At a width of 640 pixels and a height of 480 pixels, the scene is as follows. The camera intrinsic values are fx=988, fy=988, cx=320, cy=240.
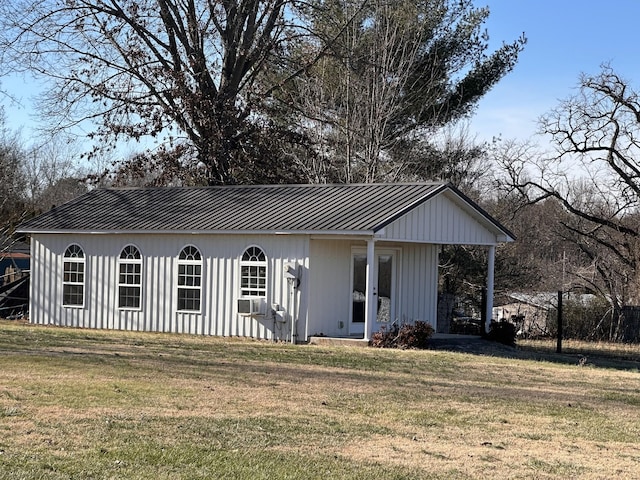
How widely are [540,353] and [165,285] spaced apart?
922 centimetres

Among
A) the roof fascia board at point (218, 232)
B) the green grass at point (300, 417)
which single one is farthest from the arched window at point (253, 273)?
the green grass at point (300, 417)

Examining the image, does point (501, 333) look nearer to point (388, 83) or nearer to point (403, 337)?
point (403, 337)

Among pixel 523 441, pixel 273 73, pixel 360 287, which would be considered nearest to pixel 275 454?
pixel 523 441

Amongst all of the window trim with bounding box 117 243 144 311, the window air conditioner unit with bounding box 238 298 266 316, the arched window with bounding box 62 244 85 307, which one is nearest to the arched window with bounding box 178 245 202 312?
the window trim with bounding box 117 243 144 311

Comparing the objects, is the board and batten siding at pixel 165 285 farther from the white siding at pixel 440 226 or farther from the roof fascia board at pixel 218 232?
the white siding at pixel 440 226

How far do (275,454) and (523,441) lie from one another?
291cm

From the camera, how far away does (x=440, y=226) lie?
23.6 m

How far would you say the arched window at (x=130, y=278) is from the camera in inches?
974

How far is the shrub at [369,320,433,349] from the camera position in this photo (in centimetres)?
2144

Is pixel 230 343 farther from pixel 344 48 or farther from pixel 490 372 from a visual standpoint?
pixel 344 48

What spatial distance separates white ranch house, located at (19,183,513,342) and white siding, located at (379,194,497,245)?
0.04m

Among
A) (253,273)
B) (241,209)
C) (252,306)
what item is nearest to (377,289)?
(253,273)

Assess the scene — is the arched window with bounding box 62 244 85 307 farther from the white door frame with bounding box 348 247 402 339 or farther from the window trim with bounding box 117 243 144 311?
the white door frame with bounding box 348 247 402 339

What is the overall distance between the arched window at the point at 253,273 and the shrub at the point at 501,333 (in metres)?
6.16
